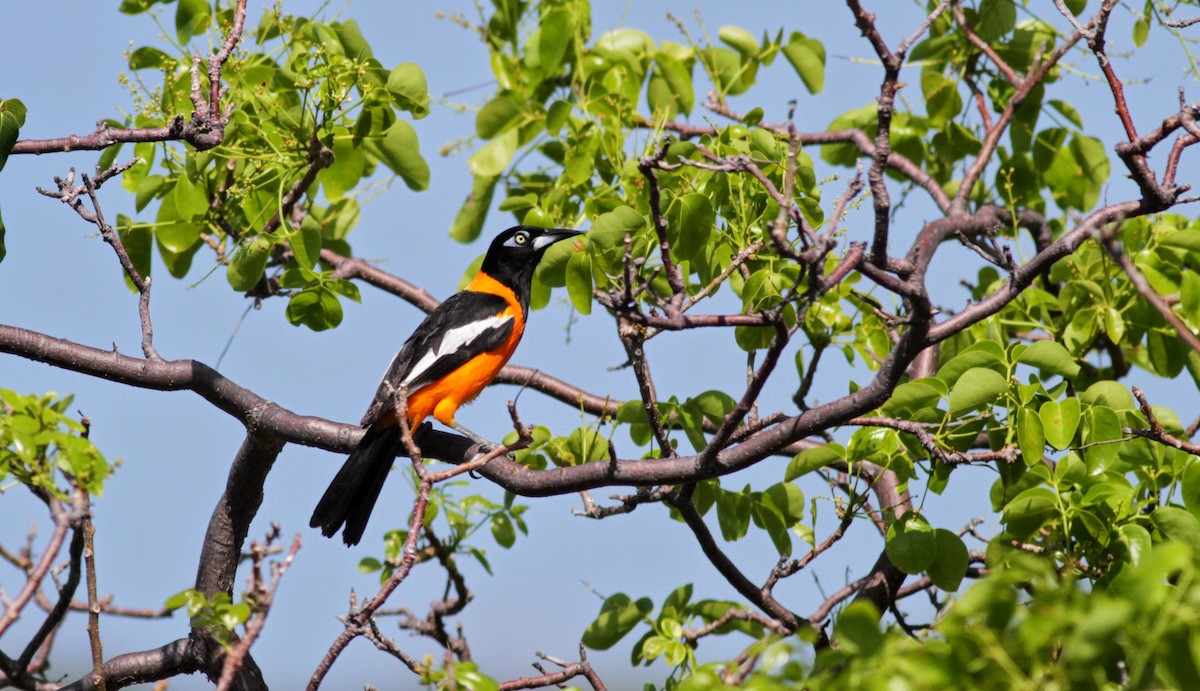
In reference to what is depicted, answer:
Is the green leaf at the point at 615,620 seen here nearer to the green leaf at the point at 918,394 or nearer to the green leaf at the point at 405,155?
the green leaf at the point at 918,394

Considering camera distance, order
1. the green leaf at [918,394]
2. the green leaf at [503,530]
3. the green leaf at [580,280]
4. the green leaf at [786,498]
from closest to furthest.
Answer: the green leaf at [918,394]
the green leaf at [580,280]
the green leaf at [786,498]
the green leaf at [503,530]

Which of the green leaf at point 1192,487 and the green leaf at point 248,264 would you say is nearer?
the green leaf at point 1192,487

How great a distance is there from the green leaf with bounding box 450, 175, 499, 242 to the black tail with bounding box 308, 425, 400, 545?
4.17 feet

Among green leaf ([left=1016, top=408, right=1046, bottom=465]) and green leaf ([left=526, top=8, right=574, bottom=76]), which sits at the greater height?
green leaf ([left=526, top=8, right=574, bottom=76])

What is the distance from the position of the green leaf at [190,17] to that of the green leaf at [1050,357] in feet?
10.5

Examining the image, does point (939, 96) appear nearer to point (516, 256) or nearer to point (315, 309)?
point (516, 256)

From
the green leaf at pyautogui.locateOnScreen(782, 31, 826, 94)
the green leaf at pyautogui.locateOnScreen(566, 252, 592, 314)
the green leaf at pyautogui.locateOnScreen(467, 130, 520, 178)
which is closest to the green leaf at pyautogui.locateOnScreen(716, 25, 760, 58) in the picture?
the green leaf at pyautogui.locateOnScreen(782, 31, 826, 94)

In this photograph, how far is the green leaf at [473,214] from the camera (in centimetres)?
507

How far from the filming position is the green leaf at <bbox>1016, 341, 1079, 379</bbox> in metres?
3.18

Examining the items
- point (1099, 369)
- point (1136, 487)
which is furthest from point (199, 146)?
point (1099, 369)

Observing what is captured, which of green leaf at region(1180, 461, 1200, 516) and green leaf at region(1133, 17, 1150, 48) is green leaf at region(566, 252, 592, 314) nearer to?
green leaf at region(1180, 461, 1200, 516)

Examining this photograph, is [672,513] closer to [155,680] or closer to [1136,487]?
[1136,487]

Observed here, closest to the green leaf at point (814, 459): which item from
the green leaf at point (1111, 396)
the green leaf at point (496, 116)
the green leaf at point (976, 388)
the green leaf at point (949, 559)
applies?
A: the green leaf at point (949, 559)

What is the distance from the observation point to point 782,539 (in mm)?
3914
